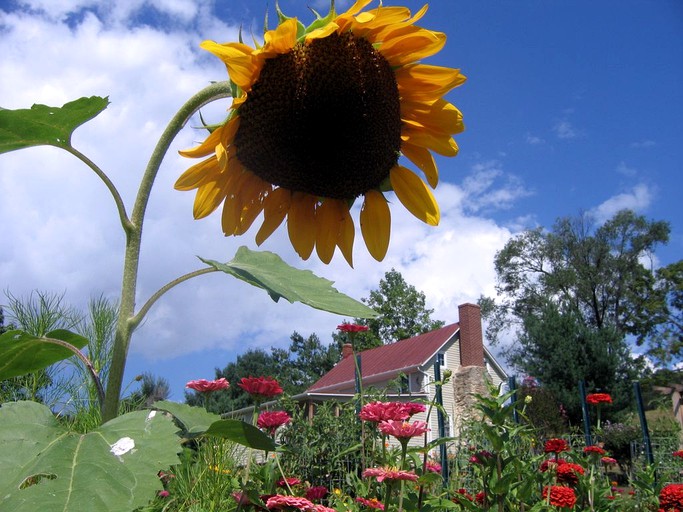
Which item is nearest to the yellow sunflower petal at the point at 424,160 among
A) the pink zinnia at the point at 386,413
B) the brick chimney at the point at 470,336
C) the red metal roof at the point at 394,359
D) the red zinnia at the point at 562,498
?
the pink zinnia at the point at 386,413

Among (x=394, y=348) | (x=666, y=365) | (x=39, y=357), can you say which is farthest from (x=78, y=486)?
(x=666, y=365)

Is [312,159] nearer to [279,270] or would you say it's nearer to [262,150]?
[262,150]

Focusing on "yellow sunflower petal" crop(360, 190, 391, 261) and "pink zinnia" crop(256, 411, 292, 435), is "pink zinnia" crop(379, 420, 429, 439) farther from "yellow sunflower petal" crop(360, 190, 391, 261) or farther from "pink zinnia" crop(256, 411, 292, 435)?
"yellow sunflower petal" crop(360, 190, 391, 261)

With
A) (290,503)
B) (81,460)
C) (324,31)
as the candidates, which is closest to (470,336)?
(290,503)

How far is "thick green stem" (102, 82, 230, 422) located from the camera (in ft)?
2.80

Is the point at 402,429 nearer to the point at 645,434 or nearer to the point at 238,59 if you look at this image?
the point at 238,59

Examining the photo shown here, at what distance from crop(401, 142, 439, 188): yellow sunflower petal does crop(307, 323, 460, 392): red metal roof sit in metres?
22.5

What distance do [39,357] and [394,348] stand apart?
27.9 metres

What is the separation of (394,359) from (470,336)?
3.49 meters

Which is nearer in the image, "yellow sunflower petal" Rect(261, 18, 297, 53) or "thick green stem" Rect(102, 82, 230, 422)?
"thick green stem" Rect(102, 82, 230, 422)

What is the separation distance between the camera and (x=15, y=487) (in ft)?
2.14

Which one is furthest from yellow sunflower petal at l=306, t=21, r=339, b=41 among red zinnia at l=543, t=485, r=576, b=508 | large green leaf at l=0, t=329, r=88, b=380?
red zinnia at l=543, t=485, r=576, b=508

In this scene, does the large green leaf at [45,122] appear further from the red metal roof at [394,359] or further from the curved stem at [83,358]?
the red metal roof at [394,359]

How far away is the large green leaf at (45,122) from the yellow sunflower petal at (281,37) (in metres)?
0.31
